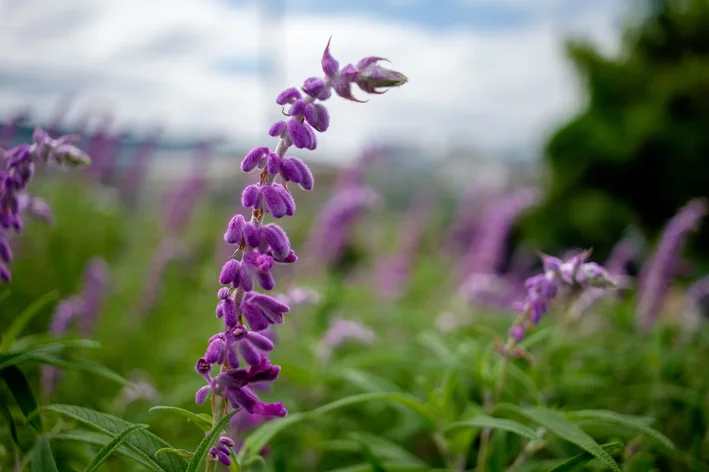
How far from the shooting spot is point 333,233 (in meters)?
3.51

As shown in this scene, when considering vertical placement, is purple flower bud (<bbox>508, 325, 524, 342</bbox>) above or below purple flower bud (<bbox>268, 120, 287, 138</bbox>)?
below

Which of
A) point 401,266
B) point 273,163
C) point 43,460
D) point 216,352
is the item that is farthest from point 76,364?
point 401,266

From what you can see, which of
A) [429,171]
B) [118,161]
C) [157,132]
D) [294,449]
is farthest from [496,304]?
[429,171]

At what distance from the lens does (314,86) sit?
1070 millimetres

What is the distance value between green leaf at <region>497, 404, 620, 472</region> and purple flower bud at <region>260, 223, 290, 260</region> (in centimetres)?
78

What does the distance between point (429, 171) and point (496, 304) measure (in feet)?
36.5

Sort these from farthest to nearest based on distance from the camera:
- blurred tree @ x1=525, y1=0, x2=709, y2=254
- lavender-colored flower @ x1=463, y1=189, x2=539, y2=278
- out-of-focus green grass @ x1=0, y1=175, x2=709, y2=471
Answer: blurred tree @ x1=525, y1=0, x2=709, y2=254, lavender-colored flower @ x1=463, y1=189, x2=539, y2=278, out-of-focus green grass @ x1=0, y1=175, x2=709, y2=471

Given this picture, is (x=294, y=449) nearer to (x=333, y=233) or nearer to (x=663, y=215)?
(x=333, y=233)

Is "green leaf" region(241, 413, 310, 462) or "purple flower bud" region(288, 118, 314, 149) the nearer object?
"purple flower bud" region(288, 118, 314, 149)

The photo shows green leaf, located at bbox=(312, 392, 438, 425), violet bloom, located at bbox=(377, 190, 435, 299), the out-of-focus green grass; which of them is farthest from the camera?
violet bloom, located at bbox=(377, 190, 435, 299)

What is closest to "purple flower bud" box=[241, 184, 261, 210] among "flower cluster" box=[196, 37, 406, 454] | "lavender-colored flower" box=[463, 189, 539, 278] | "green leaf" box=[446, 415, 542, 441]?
"flower cluster" box=[196, 37, 406, 454]

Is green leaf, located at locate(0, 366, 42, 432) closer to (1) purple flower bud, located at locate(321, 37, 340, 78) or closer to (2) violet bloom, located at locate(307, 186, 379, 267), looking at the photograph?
(1) purple flower bud, located at locate(321, 37, 340, 78)

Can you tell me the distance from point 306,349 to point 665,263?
2041 millimetres

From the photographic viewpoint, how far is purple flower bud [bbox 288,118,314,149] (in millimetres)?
1090
